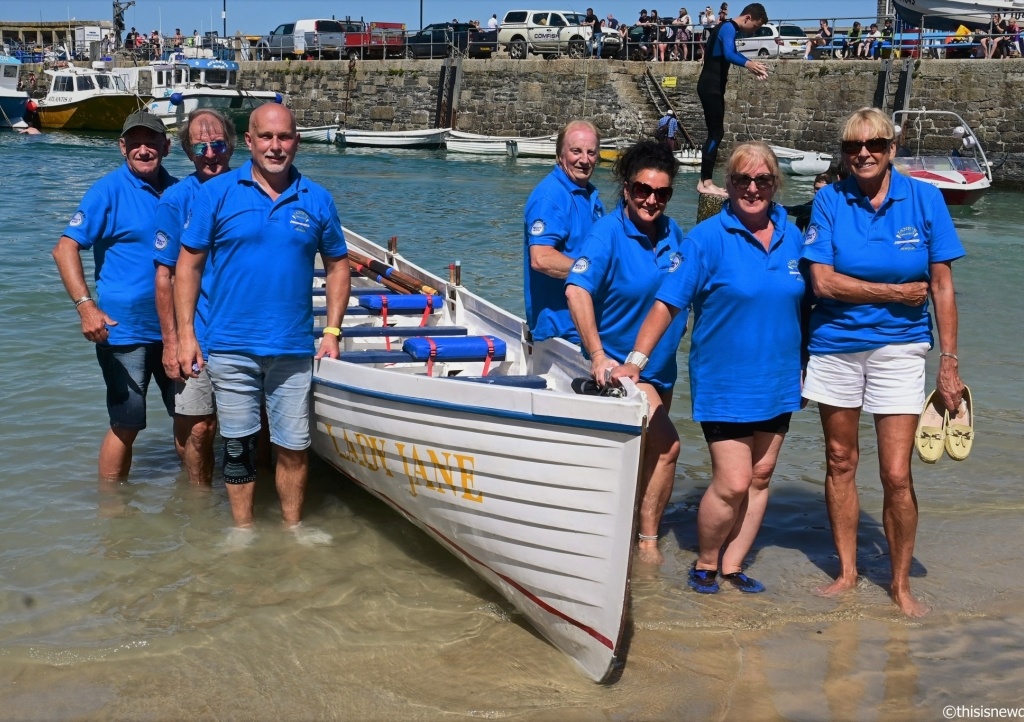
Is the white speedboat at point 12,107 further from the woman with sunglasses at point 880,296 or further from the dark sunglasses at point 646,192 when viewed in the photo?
the woman with sunglasses at point 880,296

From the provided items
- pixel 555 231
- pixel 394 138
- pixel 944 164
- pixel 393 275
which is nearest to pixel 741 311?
pixel 555 231

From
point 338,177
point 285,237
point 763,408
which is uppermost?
point 285,237

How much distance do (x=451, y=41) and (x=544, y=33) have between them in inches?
127

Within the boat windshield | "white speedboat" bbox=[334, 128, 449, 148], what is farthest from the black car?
the boat windshield

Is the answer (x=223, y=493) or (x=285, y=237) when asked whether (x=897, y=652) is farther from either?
(x=223, y=493)

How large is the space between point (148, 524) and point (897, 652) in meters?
3.53

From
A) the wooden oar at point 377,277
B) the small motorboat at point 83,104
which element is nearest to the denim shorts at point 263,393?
the wooden oar at point 377,277

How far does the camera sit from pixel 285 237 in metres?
4.54

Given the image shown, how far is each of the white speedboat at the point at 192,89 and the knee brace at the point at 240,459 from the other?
31.4m

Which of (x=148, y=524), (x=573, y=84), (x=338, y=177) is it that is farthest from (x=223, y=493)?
(x=573, y=84)

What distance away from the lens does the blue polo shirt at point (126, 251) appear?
5.02 metres

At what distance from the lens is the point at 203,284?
5.01 m

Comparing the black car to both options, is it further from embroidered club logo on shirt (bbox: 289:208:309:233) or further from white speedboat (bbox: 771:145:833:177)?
embroidered club logo on shirt (bbox: 289:208:309:233)

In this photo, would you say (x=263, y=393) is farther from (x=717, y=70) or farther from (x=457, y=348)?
(x=717, y=70)
